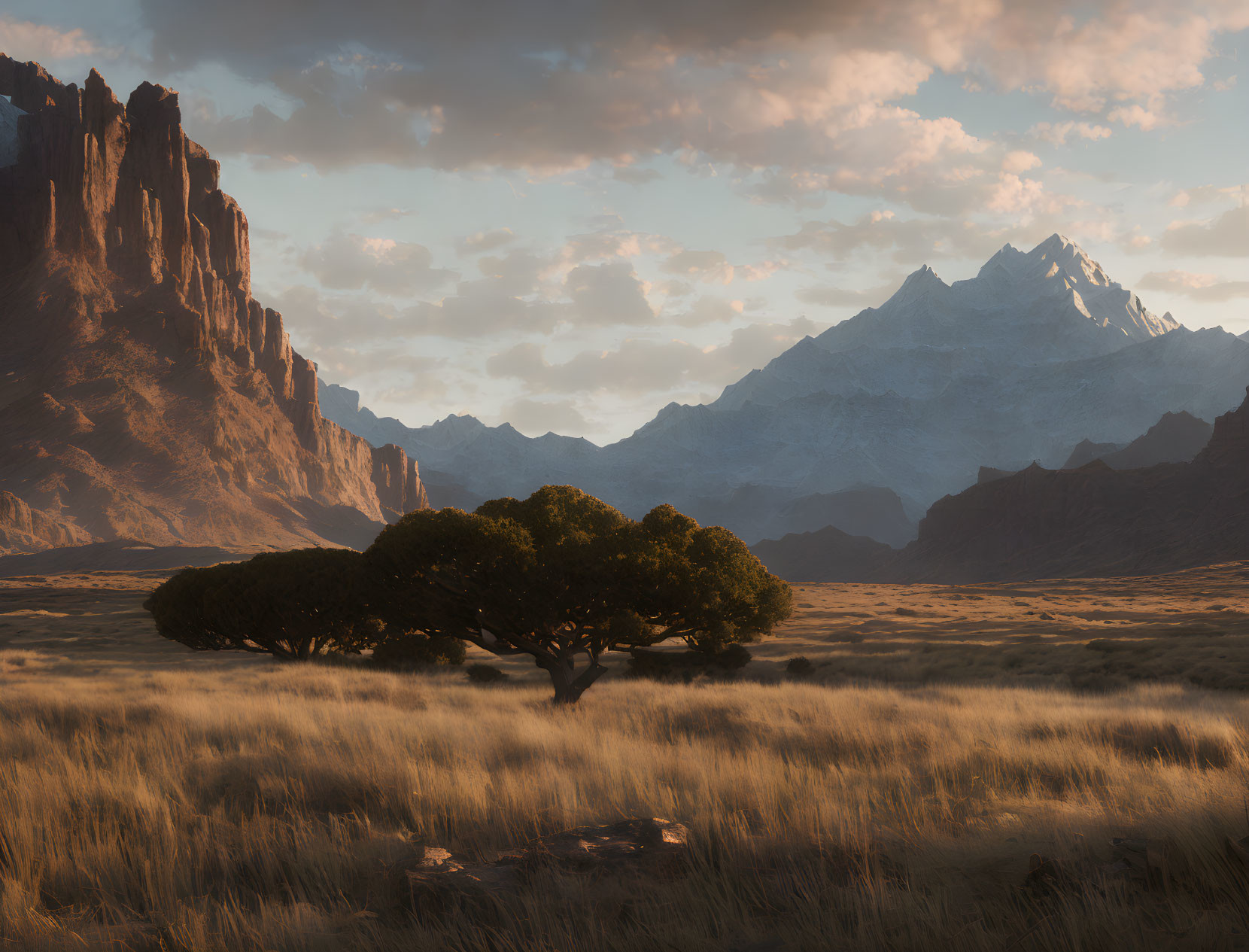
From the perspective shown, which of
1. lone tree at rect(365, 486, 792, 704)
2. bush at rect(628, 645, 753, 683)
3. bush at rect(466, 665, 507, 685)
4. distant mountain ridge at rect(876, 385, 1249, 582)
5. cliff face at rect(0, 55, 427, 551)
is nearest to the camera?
lone tree at rect(365, 486, 792, 704)

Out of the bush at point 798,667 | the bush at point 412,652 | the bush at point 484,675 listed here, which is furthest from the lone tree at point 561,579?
the bush at point 798,667

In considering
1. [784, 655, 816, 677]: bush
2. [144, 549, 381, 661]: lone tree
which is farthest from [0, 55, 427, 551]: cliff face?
[784, 655, 816, 677]: bush

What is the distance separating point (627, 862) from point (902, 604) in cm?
9000

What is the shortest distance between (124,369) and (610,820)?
187622 mm

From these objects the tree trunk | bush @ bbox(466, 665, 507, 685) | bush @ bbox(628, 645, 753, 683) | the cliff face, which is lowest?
bush @ bbox(628, 645, 753, 683)

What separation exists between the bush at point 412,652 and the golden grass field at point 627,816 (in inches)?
731

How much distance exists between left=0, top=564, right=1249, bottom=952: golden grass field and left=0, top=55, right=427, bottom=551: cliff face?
144 meters

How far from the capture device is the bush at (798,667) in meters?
35.7

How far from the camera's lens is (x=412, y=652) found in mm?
34531

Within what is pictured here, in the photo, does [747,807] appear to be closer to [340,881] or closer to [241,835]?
[340,881]

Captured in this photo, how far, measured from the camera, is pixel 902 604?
8806cm

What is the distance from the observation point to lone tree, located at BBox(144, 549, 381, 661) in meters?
32.8

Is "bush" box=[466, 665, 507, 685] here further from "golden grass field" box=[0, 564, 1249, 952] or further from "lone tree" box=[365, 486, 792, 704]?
"golden grass field" box=[0, 564, 1249, 952]

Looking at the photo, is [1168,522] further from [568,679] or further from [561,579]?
[561,579]
